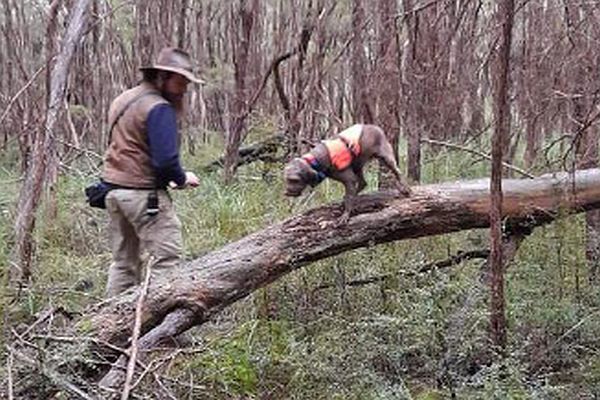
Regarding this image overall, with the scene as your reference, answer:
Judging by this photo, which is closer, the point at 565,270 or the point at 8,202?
the point at 565,270

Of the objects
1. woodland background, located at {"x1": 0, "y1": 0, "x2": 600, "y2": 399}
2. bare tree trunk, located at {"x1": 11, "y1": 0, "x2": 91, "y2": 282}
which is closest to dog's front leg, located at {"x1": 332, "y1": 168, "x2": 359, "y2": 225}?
woodland background, located at {"x1": 0, "y1": 0, "x2": 600, "y2": 399}

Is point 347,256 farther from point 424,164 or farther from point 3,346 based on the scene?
point 424,164

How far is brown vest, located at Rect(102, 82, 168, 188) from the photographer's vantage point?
5.31 metres

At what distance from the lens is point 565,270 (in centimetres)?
580

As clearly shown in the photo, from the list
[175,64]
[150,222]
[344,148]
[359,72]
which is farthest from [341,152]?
[359,72]

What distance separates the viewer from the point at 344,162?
525 centimetres

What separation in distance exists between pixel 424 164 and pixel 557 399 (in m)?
4.72

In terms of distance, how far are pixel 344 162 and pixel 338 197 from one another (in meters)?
2.01

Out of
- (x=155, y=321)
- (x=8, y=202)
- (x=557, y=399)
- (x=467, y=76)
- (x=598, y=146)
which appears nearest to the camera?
(x=557, y=399)

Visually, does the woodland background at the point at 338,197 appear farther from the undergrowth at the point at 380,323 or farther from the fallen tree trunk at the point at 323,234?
the fallen tree trunk at the point at 323,234

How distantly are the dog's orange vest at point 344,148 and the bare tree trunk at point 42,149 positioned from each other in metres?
2.37

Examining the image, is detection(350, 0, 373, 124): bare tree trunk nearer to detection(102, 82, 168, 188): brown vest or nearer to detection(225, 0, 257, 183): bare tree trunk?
detection(225, 0, 257, 183): bare tree trunk

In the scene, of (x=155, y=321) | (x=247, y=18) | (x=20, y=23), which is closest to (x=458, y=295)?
(x=155, y=321)

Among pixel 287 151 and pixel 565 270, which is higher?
pixel 287 151
